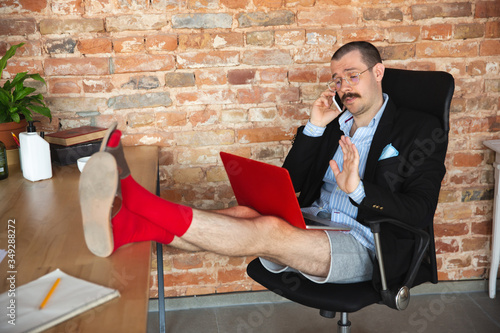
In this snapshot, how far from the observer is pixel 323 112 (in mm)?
2260

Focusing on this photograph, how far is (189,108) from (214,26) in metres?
0.42

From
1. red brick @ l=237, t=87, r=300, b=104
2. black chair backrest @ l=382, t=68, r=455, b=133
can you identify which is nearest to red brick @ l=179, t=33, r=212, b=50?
red brick @ l=237, t=87, r=300, b=104

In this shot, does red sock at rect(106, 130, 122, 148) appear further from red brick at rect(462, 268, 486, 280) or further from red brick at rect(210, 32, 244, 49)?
red brick at rect(462, 268, 486, 280)

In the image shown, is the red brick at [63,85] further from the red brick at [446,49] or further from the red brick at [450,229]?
the red brick at [450,229]

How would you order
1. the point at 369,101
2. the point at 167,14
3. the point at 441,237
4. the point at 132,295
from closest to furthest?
the point at 132,295 → the point at 369,101 → the point at 167,14 → the point at 441,237

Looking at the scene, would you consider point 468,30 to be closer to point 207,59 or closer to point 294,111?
point 294,111

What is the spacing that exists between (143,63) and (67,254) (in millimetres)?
1414

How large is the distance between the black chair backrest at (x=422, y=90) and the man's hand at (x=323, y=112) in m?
0.23

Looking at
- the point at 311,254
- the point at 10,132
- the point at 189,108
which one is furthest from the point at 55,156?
the point at 311,254

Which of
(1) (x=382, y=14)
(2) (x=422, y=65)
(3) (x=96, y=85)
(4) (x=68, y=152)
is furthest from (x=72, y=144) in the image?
(2) (x=422, y=65)

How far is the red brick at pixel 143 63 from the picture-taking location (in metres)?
2.48

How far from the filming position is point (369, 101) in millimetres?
2094

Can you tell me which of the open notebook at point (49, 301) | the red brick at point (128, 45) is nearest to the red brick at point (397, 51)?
the red brick at point (128, 45)

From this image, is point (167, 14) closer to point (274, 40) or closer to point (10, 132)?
point (274, 40)
